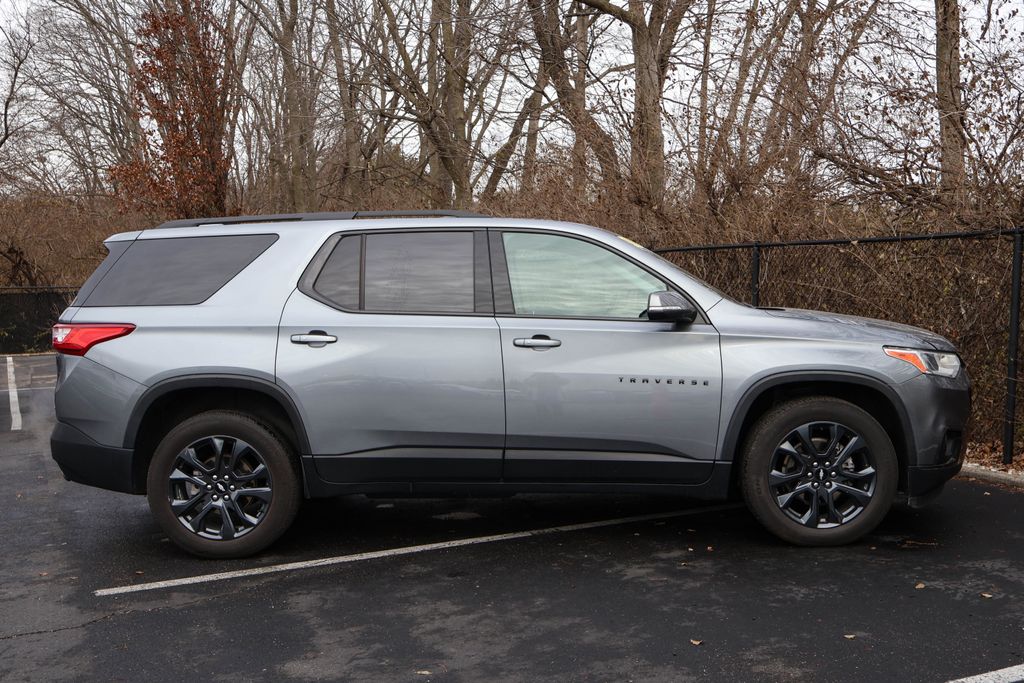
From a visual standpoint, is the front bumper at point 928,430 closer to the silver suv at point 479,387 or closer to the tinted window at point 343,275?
the silver suv at point 479,387

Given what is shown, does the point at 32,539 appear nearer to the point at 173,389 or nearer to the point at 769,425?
the point at 173,389

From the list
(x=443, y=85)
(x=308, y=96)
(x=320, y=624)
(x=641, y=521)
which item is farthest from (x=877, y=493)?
(x=308, y=96)

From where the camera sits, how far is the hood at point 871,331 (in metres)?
5.23

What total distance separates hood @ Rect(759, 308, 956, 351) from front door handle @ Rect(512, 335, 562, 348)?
126cm

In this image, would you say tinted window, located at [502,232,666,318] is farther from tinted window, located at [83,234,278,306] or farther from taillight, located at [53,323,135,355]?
taillight, located at [53,323,135,355]

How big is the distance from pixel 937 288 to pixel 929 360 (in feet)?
9.43

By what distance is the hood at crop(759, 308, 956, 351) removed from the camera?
206 inches

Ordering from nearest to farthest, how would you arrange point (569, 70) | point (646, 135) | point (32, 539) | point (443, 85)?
point (32, 539) → point (646, 135) → point (569, 70) → point (443, 85)

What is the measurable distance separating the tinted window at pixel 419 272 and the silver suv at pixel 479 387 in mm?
13

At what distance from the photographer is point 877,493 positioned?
5.17 metres

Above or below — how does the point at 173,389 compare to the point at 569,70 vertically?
below

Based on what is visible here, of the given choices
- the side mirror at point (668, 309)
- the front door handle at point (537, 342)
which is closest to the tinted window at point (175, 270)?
the front door handle at point (537, 342)

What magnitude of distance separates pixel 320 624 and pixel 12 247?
26882mm

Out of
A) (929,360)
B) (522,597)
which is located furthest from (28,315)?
(929,360)
